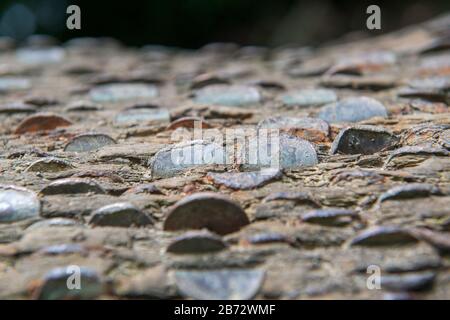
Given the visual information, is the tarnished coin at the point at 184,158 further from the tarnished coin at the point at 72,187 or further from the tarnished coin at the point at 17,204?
the tarnished coin at the point at 17,204

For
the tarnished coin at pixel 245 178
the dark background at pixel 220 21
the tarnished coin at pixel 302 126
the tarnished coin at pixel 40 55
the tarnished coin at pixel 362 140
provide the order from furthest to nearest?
the dark background at pixel 220 21
the tarnished coin at pixel 40 55
the tarnished coin at pixel 302 126
the tarnished coin at pixel 362 140
the tarnished coin at pixel 245 178

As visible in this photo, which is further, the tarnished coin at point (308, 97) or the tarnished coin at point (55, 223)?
the tarnished coin at point (308, 97)

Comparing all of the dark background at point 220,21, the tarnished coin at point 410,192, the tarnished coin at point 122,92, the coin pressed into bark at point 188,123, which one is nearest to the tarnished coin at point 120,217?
the tarnished coin at point 410,192

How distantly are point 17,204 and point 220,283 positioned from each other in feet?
1.50

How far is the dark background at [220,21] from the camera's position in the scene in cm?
686

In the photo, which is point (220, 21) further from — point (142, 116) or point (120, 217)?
point (120, 217)

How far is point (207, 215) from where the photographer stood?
1.22m

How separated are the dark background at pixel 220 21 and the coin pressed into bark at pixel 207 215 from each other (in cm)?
565

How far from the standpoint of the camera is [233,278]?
1089 mm

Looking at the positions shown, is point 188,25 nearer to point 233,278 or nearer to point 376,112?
point 376,112

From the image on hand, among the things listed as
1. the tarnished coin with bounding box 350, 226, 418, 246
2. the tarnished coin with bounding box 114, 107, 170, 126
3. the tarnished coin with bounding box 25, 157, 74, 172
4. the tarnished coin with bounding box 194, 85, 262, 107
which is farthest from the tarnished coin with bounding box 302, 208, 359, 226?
the tarnished coin with bounding box 194, 85, 262, 107

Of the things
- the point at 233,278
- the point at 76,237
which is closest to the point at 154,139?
the point at 76,237

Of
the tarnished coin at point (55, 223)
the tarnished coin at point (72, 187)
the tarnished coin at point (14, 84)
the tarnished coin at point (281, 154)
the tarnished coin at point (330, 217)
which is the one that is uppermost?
the tarnished coin at point (14, 84)

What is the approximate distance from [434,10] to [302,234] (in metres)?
5.43
